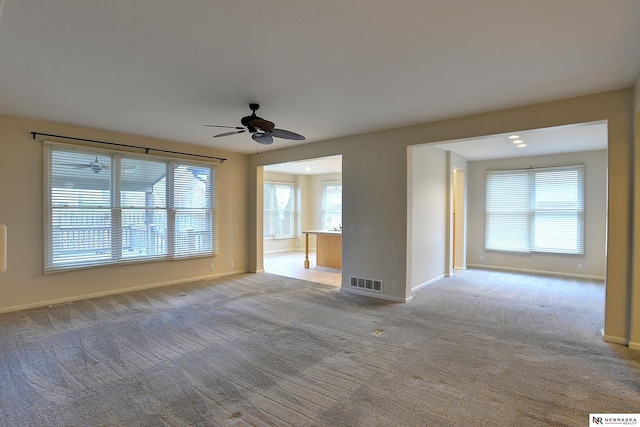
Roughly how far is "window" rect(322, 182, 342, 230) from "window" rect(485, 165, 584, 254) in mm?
4678

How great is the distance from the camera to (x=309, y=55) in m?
2.65

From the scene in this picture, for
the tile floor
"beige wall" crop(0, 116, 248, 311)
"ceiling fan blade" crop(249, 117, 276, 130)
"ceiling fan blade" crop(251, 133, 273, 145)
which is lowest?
the tile floor

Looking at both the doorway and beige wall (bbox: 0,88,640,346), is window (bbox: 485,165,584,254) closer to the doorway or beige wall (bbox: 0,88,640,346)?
beige wall (bbox: 0,88,640,346)

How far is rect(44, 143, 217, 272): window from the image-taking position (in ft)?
15.7

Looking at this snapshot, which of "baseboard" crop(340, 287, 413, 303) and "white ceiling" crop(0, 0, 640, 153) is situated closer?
"white ceiling" crop(0, 0, 640, 153)

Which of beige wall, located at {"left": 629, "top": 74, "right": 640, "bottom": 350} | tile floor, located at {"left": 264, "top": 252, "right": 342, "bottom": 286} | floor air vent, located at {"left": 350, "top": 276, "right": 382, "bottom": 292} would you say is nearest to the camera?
beige wall, located at {"left": 629, "top": 74, "right": 640, "bottom": 350}

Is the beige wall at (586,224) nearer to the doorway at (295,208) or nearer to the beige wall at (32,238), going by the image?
the doorway at (295,208)

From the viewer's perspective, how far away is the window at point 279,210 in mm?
10711

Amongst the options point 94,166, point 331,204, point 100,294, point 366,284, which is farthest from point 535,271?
point 94,166

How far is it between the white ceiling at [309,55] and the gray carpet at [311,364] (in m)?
2.72

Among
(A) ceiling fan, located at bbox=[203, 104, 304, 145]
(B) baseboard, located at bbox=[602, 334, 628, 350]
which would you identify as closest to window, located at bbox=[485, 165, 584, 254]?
(B) baseboard, located at bbox=[602, 334, 628, 350]

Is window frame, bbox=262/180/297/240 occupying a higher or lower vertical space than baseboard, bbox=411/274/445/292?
higher

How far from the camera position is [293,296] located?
525 cm

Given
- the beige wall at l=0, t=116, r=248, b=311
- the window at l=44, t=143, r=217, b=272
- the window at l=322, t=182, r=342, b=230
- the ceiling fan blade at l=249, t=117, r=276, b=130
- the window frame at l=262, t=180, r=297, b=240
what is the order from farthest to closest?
the window at l=322, t=182, r=342, b=230
the window frame at l=262, t=180, r=297, b=240
the window at l=44, t=143, r=217, b=272
the beige wall at l=0, t=116, r=248, b=311
the ceiling fan blade at l=249, t=117, r=276, b=130
